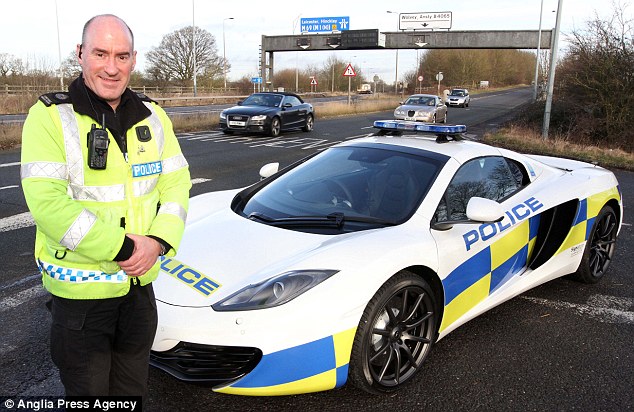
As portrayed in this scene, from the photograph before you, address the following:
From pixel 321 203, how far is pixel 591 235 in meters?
2.37

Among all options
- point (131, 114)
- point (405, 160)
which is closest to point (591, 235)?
point (405, 160)

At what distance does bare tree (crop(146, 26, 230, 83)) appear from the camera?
193 ft

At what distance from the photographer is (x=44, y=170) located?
1.69 metres

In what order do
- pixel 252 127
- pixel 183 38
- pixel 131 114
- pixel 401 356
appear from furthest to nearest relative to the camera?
pixel 183 38, pixel 252 127, pixel 401 356, pixel 131 114

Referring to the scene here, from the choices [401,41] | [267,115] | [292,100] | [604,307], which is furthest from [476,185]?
[401,41]

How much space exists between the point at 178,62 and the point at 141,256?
2411 inches

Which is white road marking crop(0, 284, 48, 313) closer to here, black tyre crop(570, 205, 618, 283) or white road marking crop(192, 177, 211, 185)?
black tyre crop(570, 205, 618, 283)

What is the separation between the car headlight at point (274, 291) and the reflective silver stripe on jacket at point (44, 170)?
3.40 feet

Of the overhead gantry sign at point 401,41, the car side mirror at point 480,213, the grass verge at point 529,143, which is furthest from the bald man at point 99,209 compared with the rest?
the overhead gantry sign at point 401,41

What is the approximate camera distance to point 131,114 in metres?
A: 1.91

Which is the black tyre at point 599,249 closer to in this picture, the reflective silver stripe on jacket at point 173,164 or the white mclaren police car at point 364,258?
the white mclaren police car at point 364,258

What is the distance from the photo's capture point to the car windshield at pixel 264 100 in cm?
1825

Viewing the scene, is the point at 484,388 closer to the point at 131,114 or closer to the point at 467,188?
the point at 467,188

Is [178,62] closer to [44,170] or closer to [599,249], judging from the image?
[599,249]
